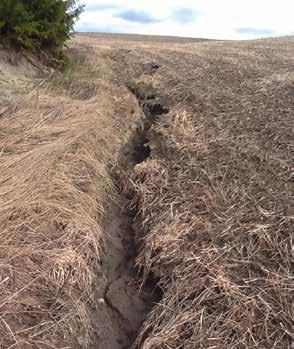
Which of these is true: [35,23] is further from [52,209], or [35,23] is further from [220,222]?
[220,222]

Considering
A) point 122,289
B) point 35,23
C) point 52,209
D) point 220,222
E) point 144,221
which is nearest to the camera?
point 122,289

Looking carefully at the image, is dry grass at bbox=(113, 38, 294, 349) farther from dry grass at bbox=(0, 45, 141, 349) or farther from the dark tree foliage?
the dark tree foliage

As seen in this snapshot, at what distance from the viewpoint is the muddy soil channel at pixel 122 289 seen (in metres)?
3.70

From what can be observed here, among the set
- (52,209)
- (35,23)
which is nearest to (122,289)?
(52,209)

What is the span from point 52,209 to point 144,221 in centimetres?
85

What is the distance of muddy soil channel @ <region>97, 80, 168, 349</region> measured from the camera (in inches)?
146

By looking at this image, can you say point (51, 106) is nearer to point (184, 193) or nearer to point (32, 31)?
point (32, 31)

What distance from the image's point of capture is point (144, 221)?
480cm

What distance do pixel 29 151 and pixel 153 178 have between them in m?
1.37

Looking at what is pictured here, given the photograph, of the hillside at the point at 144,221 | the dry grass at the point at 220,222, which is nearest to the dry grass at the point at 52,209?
the hillside at the point at 144,221

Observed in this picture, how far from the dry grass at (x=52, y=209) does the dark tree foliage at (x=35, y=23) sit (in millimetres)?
1419

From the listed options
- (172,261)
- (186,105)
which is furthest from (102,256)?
(186,105)

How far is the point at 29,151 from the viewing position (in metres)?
5.57

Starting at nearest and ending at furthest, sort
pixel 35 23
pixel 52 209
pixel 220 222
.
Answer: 1. pixel 220 222
2. pixel 52 209
3. pixel 35 23
